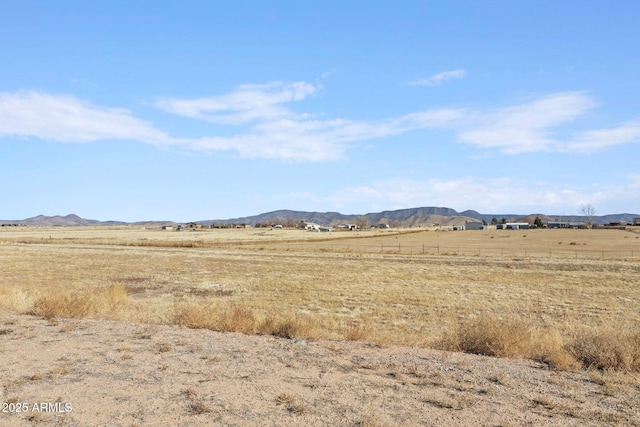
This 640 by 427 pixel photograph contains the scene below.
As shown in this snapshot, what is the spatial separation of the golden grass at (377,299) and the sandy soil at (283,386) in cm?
108

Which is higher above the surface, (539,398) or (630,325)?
(539,398)

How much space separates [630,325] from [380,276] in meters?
20.4

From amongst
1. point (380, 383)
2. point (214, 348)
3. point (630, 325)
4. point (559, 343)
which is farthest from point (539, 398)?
point (630, 325)

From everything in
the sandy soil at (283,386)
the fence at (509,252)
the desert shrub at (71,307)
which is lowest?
the fence at (509,252)

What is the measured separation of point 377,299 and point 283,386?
58.8 feet

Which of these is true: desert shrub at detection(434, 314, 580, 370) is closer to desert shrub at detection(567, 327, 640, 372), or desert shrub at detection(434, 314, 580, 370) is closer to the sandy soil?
desert shrub at detection(567, 327, 640, 372)

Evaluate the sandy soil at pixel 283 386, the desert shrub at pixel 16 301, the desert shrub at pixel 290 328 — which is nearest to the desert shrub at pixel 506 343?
the sandy soil at pixel 283 386

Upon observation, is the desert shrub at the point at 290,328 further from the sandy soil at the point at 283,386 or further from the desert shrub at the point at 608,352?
the desert shrub at the point at 608,352

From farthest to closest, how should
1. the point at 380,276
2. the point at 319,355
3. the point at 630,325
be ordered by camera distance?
the point at 380,276
the point at 630,325
the point at 319,355

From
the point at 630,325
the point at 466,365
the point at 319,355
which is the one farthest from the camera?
the point at 630,325

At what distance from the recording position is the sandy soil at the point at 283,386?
6594mm

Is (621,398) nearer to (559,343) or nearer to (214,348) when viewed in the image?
(559,343)

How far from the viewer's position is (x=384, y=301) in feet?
81.0

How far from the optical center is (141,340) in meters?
10.9
